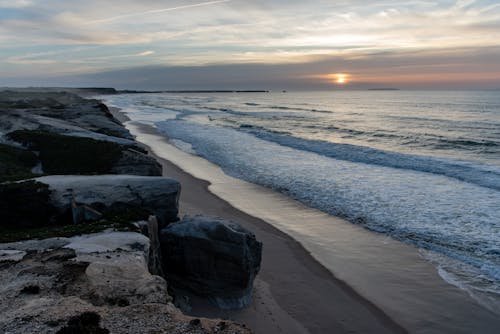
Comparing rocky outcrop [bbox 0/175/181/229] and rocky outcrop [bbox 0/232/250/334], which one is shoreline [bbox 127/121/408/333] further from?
rocky outcrop [bbox 0/175/181/229]

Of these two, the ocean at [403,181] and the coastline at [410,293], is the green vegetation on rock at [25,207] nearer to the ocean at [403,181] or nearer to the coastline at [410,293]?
the coastline at [410,293]

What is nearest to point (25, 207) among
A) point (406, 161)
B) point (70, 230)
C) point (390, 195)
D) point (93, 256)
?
point (70, 230)

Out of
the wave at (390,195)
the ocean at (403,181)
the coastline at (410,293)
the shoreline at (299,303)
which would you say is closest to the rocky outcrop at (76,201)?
the shoreline at (299,303)

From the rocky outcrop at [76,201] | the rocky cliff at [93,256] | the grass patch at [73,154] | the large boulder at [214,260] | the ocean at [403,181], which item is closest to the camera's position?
A: the rocky cliff at [93,256]

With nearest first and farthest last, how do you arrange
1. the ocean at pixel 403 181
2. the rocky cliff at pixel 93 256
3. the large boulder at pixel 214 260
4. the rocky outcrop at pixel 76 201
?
the rocky cliff at pixel 93 256 → the large boulder at pixel 214 260 → the rocky outcrop at pixel 76 201 → the ocean at pixel 403 181

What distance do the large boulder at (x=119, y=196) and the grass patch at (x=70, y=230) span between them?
105 centimetres

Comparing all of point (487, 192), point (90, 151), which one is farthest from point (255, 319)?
point (487, 192)

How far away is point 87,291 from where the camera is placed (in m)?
7.48

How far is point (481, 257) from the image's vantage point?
1259 centimetres

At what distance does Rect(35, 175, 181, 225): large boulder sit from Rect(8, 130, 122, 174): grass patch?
4.92m

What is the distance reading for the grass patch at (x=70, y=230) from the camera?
1035cm

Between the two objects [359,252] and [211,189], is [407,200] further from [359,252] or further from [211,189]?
[211,189]

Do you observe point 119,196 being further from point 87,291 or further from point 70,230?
point 87,291

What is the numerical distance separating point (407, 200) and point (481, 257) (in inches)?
245
